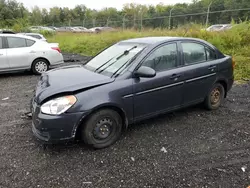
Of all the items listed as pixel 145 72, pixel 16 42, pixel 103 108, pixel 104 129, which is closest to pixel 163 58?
pixel 145 72

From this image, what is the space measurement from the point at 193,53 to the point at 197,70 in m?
0.34

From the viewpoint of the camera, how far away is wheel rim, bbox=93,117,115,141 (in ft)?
10.7

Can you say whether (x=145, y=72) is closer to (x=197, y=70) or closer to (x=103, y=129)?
(x=103, y=129)

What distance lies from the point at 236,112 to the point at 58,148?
3.49m

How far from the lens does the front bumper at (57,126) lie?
2.99m

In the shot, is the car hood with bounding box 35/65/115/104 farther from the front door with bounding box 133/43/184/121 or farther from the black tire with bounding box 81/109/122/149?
the front door with bounding box 133/43/184/121

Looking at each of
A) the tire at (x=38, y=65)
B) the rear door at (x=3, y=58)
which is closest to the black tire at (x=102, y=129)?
the rear door at (x=3, y=58)

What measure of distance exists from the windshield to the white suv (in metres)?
4.57

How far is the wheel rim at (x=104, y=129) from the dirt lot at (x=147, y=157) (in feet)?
0.65

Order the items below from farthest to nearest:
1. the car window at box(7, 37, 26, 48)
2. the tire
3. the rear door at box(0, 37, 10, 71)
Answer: the tire, the car window at box(7, 37, 26, 48), the rear door at box(0, 37, 10, 71)

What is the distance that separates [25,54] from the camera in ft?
26.1

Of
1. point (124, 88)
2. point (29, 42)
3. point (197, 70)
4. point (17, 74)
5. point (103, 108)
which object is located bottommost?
point (17, 74)

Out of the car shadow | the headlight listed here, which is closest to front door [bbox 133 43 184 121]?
the headlight

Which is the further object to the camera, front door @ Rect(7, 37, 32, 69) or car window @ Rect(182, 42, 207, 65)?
front door @ Rect(7, 37, 32, 69)
